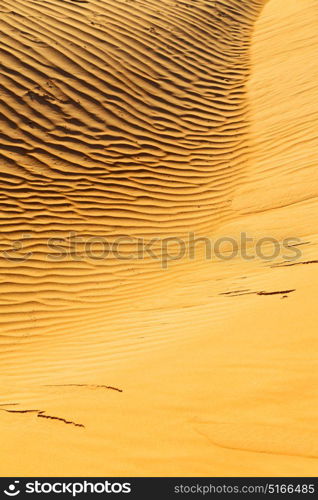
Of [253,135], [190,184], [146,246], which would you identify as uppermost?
[253,135]

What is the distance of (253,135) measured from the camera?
8.52 meters

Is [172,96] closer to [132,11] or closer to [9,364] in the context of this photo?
[132,11]

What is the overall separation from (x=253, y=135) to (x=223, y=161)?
0.81m

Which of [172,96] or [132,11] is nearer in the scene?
[172,96]

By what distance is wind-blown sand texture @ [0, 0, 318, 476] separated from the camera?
A: 2760 mm

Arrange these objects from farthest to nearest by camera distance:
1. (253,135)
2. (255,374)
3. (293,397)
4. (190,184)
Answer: (253,135), (190,184), (255,374), (293,397)

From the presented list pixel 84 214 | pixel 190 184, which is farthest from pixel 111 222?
pixel 190 184
